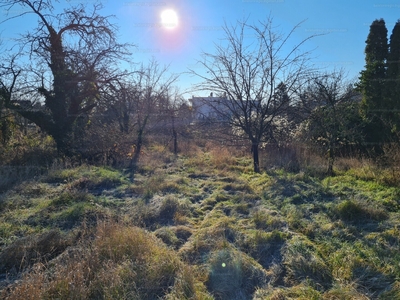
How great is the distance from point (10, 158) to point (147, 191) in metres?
6.99

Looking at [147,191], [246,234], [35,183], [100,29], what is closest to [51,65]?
[100,29]

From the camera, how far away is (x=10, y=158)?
10.1 m

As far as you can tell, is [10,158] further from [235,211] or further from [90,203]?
[235,211]

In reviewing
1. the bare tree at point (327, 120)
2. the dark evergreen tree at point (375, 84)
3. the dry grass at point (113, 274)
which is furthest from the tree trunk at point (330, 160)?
the dry grass at point (113, 274)

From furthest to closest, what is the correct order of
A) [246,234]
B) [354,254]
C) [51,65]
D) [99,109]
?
[99,109] < [51,65] < [246,234] < [354,254]

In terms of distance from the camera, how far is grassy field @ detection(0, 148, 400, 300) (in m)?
2.78

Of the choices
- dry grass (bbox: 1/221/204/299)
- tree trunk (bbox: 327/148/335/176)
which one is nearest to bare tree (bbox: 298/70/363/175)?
tree trunk (bbox: 327/148/335/176)

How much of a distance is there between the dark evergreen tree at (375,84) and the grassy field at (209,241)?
13.4ft

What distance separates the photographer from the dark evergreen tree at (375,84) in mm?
9719

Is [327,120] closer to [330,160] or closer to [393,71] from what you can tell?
[330,160]

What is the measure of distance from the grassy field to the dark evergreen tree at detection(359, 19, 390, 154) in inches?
161

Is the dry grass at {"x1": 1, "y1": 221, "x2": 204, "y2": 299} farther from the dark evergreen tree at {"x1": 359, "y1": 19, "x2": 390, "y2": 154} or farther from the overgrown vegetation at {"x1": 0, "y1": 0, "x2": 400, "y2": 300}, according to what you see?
the dark evergreen tree at {"x1": 359, "y1": 19, "x2": 390, "y2": 154}

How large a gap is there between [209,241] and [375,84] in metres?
9.70

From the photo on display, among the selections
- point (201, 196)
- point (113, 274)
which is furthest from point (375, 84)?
point (113, 274)
